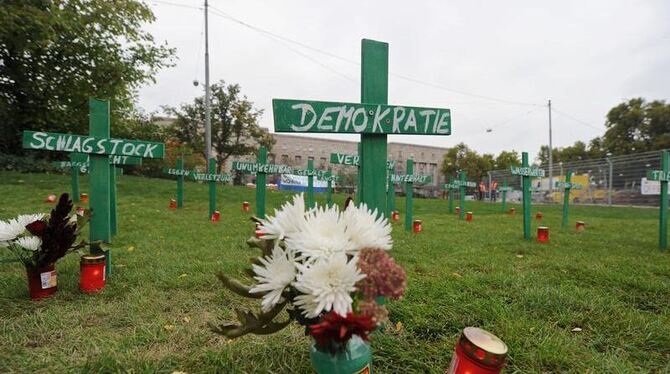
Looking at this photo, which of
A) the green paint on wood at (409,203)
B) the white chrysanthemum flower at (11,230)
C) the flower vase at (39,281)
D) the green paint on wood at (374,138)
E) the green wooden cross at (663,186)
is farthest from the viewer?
the green paint on wood at (409,203)

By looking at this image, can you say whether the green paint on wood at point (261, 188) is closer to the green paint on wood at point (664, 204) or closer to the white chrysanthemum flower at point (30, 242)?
the white chrysanthemum flower at point (30, 242)

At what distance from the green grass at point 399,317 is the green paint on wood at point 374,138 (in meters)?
0.79

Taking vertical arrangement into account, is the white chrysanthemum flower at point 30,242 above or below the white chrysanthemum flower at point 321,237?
below

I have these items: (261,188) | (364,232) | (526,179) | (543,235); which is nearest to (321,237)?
(364,232)

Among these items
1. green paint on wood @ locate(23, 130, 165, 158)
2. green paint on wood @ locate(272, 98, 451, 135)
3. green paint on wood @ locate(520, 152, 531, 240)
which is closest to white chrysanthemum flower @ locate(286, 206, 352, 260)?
green paint on wood @ locate(272, 98, 451, 135)

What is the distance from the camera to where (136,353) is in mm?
1680

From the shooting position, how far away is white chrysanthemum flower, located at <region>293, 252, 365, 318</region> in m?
0.84

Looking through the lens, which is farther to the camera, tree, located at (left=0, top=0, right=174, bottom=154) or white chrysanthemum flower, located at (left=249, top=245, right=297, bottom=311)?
tree, located at (left=0, top=0, right=174, bottom=154)

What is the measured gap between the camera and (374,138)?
1.95m

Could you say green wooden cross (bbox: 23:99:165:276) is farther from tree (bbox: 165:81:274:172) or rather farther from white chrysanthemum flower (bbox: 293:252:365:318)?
tree (bbox: 165:81:274:172)

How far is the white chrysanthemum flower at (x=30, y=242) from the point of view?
89.9 inches

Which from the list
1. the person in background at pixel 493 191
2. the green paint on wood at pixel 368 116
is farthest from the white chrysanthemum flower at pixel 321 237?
the person in background at pixel 493 191

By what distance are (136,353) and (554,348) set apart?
214 cm

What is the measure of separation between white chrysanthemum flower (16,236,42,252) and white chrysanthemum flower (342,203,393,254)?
8.07 ft
